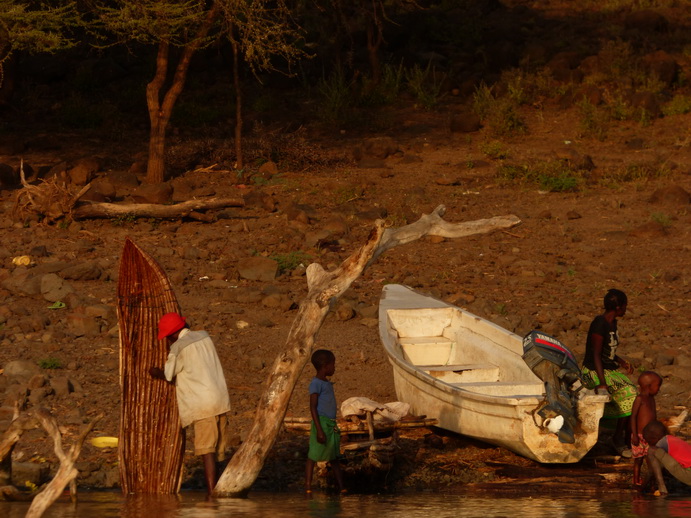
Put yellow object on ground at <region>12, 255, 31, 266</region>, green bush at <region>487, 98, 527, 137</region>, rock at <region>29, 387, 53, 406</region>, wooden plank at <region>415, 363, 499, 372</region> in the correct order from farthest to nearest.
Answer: green bush at <region>487, 98, 527, 137</region> < yellow object on ground at <region>12, 255, 31, 266</region> < wooden plank at <region>415, 363, 499, 372</region> < rock at <region>29, 387, 53, 406</region>

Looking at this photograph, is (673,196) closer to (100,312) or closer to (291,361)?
(100,312)

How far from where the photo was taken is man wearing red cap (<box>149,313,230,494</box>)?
648 centimetres

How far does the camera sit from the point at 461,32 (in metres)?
23.3

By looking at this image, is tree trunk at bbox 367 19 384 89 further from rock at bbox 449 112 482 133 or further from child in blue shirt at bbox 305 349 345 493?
child in blue shirt at bbox 305 349 345 493

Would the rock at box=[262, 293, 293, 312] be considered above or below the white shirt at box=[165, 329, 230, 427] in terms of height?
below

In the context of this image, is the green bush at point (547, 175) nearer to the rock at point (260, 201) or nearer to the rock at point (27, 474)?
the rock at point (260, 201)

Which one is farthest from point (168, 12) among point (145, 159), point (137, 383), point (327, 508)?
point (327, 508)

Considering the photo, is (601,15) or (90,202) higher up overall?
(601,15)

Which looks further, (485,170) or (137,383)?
(485,170)

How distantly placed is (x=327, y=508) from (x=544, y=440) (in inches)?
61.6

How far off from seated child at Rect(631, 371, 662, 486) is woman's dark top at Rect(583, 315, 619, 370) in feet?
2.15

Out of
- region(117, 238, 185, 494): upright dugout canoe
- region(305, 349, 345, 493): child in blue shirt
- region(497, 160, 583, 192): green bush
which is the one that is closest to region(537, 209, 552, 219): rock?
region(497, 160, 583, 192): green bush

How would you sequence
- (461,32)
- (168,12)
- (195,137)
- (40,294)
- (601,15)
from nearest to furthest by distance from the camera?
(40,294) < (168,12) < (195,137) < (461,32) < (601,15)

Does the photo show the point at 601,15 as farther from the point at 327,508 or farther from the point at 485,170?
the point at 327,508
